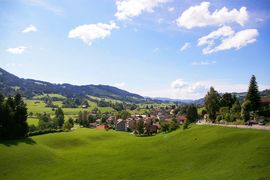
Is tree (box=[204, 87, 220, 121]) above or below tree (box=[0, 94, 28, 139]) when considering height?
above

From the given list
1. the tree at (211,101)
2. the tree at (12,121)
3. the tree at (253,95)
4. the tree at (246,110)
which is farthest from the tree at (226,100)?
the tree at (12,121)

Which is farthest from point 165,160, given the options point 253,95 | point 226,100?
point 226,100

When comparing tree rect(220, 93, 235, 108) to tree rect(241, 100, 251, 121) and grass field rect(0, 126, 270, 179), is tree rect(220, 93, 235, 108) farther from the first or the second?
grass field rect(0, 126, 270, 179)

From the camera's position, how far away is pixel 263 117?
77.1 meters

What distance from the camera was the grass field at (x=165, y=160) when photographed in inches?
1540

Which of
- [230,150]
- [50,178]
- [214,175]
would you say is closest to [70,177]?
[50,178]

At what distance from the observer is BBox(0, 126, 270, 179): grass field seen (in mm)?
39125

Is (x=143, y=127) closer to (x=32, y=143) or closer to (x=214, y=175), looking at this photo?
(x=32, y=143)

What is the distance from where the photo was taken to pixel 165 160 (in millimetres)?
49562

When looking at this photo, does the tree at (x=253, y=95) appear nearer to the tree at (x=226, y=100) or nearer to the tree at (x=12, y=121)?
the tree at (x=226, y=100)

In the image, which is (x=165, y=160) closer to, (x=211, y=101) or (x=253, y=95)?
(x=253, y=95)

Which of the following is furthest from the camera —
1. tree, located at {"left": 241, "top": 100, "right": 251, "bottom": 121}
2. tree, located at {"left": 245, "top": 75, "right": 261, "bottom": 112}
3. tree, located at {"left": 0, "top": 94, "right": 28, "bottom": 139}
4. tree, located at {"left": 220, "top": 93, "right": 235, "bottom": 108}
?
tree, located at {"left": 220, "top": 93, "right": 235, "bottom": 108}

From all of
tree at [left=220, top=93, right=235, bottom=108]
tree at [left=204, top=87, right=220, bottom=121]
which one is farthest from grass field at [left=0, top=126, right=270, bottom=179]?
tree at [left=220, top=93, right=235, bottom=108]

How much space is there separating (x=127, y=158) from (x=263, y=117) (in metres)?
42.9
